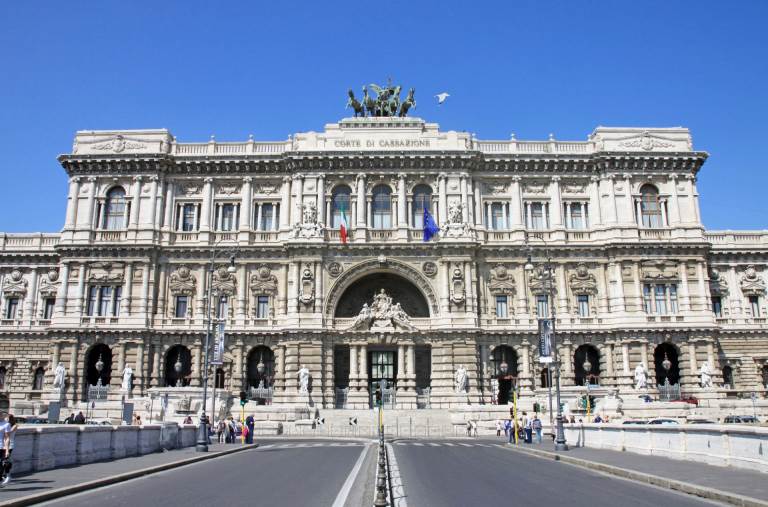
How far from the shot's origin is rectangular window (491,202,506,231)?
193ft

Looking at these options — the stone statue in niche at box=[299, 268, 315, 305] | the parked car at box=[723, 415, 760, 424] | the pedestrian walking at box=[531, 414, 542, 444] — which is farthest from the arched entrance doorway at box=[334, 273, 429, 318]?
the parked car at box=[723, 415, 760, 424]

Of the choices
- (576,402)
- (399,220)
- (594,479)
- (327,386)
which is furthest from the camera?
(399,220)

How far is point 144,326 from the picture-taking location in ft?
182

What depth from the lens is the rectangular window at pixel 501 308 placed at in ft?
186

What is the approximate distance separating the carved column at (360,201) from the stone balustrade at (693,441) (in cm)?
2825

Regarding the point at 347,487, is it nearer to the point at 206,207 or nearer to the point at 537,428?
the point at 537,428

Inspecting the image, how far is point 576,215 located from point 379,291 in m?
18.4

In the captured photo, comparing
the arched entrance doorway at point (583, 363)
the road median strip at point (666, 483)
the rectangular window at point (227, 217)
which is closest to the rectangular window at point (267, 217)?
the rectangular window at point (227, 217)

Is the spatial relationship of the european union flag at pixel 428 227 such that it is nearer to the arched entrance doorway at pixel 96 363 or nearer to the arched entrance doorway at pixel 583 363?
the arched entrance doorway at pixel 583 363

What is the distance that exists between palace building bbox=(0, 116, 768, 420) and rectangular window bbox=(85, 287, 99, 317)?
175 mm

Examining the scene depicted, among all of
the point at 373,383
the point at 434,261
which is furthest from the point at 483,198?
the point at 373,383

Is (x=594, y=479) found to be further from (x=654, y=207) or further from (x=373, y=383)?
(x=654, y=207)

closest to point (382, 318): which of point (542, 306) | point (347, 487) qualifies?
point (542, 306)

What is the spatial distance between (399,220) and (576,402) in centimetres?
Answer: 2019
